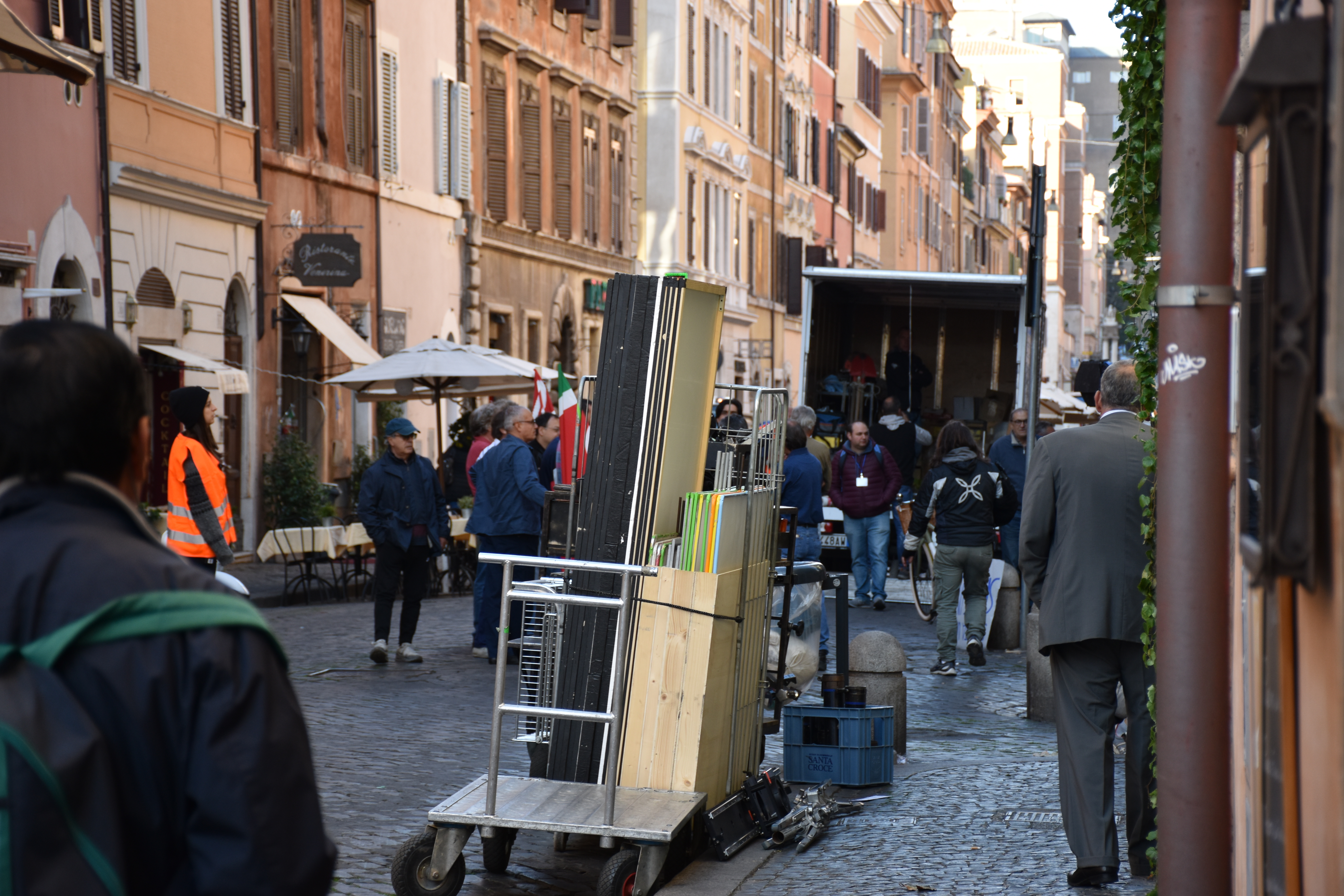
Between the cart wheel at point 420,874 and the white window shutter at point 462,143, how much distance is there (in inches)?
917

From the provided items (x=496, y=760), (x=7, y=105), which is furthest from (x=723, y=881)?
(x=7, y=105)

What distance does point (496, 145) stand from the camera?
1216 inches

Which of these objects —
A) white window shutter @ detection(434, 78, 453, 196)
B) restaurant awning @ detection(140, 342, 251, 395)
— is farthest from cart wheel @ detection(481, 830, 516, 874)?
white window shutter @ detection(434, 78, 453, 196)

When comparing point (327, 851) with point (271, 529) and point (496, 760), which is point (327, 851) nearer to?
point (496, 760)

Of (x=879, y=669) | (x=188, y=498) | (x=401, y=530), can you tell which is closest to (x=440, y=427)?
(x=401, y=530)

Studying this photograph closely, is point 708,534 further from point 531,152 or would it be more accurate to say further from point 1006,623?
point 531,152

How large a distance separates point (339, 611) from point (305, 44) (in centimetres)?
1045

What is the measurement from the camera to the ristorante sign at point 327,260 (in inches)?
868

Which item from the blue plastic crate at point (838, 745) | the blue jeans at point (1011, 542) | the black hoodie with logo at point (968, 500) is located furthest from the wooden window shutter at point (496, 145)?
the blue plastic crate at point (838, 745)

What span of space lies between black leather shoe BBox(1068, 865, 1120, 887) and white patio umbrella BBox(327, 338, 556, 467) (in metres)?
12.7

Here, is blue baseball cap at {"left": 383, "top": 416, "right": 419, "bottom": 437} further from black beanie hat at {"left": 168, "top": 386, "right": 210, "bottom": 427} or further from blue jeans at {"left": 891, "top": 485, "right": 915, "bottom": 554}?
blue jeans at {"left": 891, "top": 485, "right": 915, "bottom": 554}

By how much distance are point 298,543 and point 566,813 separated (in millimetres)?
11486

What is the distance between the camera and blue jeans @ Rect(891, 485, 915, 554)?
58.0 feet

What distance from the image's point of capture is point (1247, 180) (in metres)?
3.26
